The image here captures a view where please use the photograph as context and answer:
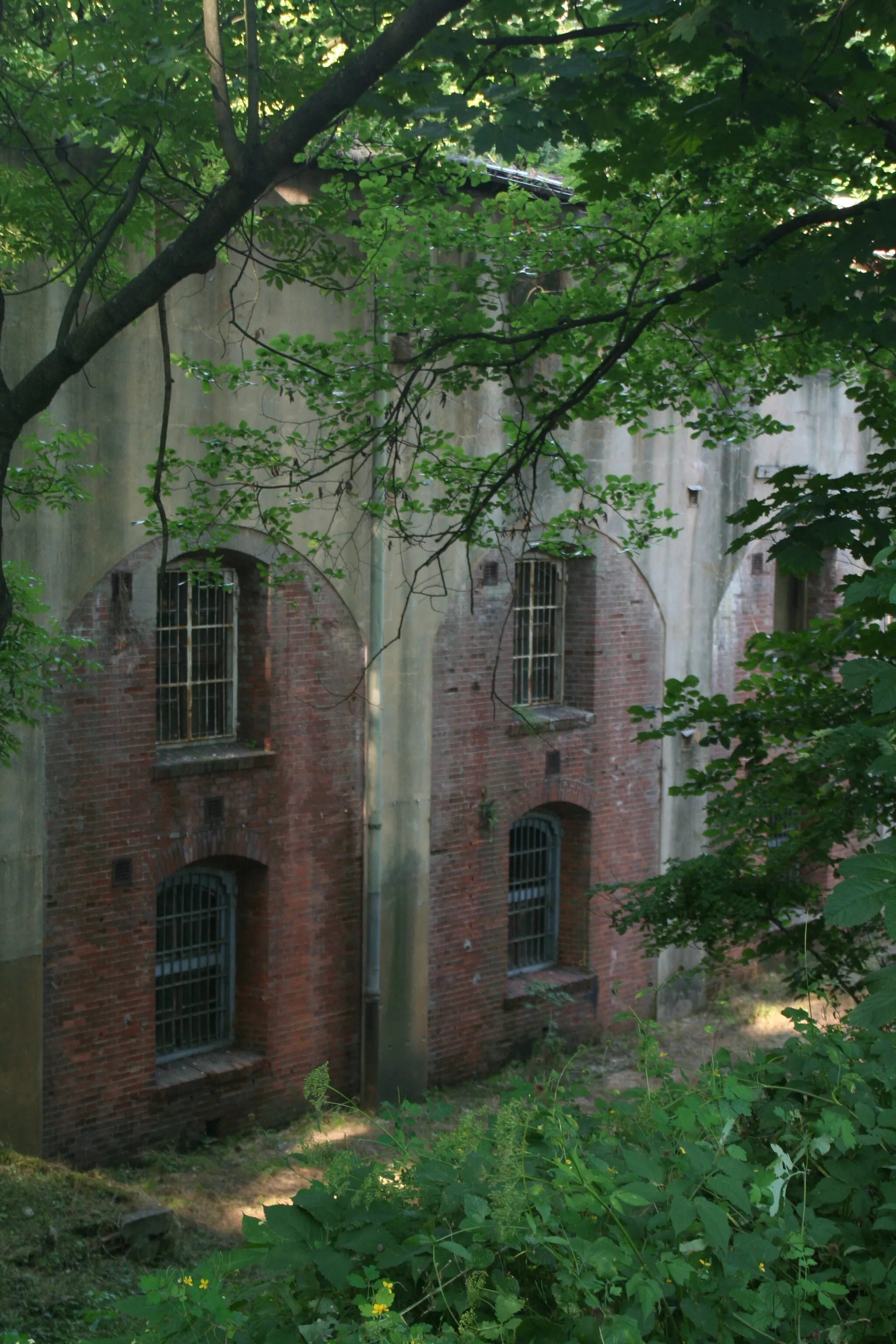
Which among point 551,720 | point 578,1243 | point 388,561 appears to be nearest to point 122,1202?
point 388,561

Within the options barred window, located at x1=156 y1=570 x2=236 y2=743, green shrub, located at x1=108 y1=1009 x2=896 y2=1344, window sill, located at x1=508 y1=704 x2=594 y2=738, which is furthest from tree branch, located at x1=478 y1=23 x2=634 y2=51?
window sill, located at x1=508 y1=704 x2=594 y2=738

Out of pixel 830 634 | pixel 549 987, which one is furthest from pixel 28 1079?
pixel 830 634

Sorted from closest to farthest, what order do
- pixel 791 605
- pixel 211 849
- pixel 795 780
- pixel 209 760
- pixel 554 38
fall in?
pixel 554 38
pixel 795 780
pixel 209 760
pixel 211 849
pixel 791 605

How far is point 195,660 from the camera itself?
11.5 metres

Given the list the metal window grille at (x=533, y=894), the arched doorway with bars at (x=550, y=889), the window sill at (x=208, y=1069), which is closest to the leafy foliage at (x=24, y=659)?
A: the window sill at (x=208, y=1069)

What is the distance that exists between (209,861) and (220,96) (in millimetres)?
7826

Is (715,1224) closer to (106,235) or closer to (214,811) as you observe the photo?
(106,235)

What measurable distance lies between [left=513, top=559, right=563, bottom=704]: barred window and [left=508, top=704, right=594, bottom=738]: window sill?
0.48 feet

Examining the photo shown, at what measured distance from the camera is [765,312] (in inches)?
242

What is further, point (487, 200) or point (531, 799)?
point (531, 799)

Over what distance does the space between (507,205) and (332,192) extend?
1.46m

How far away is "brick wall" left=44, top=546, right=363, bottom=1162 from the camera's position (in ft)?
34.0

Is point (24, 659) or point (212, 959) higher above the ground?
point (24, 659)

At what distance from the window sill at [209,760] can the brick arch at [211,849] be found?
0.55 m
